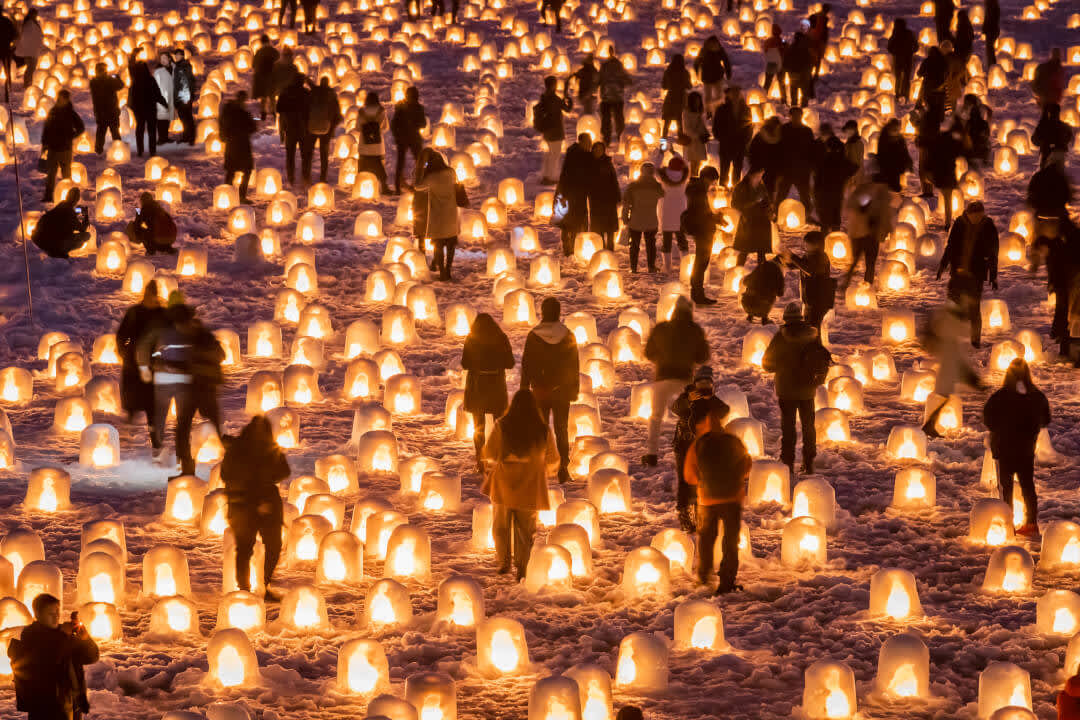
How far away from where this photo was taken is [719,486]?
44.8 ft

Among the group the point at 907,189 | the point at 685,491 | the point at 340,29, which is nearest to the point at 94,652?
the point at 685,491

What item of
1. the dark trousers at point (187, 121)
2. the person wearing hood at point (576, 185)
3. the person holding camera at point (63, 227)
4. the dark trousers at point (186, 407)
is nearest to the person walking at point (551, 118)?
the person wearing hood at point (576, 185)

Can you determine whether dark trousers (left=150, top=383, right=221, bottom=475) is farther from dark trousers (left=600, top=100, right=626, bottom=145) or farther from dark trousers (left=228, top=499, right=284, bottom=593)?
dark trousers (left=600, top=100, right=626, bottom=145)

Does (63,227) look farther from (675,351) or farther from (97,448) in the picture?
(675,351)

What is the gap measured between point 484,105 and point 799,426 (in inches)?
573

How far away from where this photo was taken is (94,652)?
10.8 meters

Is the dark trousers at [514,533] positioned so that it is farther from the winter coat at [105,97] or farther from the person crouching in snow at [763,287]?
the winter coat at [105,97]

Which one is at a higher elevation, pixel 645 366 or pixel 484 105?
pixel 484 105

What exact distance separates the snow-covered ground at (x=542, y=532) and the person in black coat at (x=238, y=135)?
0.82 metres

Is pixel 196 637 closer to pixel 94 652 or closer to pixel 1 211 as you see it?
pixel 94 652

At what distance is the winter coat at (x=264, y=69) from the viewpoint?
29.3m

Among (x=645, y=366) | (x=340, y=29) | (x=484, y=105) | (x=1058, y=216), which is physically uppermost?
(x=340, y=29)

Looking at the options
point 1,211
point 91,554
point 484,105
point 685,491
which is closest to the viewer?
point 91,554

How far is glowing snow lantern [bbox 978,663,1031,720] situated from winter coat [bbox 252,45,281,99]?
755 inches
